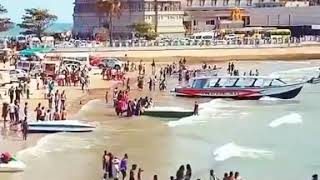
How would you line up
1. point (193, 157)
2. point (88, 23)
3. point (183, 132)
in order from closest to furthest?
1. point (193, 157)
2. point (183, 132)
3. point (88, 23)

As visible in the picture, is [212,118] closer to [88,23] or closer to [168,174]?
[168,174]

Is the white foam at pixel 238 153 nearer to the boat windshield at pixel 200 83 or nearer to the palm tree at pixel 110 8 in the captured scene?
the boat windshield at pixel 200 83

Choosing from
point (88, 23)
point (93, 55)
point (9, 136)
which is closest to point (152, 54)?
point (93, 55)

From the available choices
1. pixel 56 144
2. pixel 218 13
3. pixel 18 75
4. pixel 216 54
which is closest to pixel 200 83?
pixel 18 75

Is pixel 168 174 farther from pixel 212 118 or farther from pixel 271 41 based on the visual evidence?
pixel 271 41

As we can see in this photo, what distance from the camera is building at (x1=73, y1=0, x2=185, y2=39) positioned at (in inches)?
4616

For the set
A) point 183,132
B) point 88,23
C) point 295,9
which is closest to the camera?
point 183,132

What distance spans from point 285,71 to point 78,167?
52690mm

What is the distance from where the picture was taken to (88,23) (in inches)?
4845

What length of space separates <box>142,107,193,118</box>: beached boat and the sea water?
595mm

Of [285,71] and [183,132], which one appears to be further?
[285,71]

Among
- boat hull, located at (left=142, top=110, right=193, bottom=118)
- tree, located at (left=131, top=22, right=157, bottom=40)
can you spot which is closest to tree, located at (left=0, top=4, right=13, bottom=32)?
tree, located at (left=131, top=22, right=157, bottom=40)

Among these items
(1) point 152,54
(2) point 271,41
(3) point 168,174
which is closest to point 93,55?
(1) point 152,54

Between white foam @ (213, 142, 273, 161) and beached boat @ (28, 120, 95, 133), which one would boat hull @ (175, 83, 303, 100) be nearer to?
white foam @ (213, 142, 273, 161)
